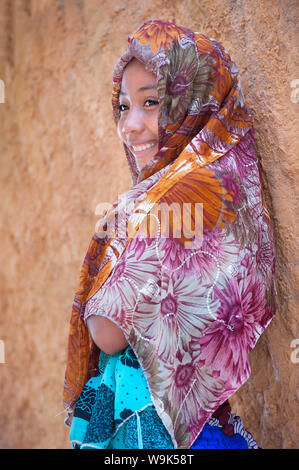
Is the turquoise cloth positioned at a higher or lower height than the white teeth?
lower

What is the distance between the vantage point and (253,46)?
4.57 feet

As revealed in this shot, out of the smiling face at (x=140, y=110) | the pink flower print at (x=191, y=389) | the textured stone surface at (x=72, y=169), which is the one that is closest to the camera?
the pink flower print at (x=191, y=389)

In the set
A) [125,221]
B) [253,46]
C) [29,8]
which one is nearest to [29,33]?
[29,8]

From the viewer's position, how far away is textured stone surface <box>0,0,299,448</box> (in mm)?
1342

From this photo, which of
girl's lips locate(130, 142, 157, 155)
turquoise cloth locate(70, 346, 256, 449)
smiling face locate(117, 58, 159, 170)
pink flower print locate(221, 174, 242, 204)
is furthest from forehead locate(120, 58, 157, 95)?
turquoise cloth locate(70, 346, 256, 449)

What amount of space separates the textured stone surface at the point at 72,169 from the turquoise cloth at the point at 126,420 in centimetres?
37

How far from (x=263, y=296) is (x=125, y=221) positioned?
1.20 feet

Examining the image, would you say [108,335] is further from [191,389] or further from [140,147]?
[140,147]

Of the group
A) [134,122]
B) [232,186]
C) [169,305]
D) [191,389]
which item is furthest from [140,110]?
[191,389]

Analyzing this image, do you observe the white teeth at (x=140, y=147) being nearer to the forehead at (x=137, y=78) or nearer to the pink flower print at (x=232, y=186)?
the forehead at (x=137, y=78)

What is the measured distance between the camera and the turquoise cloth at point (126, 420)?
3.31 feet

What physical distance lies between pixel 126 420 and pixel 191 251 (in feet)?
1.23

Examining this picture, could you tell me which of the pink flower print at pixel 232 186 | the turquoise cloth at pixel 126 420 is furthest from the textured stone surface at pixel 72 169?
the turquoise cloth at pixel 126 420

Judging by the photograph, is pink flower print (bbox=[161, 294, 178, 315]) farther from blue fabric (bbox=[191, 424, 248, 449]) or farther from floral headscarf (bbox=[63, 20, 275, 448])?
blue fabric (bbox=[191, 424, 248, 449])
